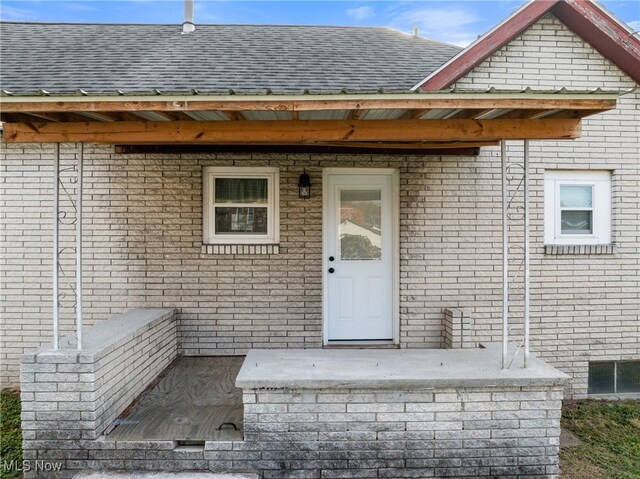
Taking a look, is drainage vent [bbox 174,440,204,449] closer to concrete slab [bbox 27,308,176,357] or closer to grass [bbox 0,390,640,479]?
concrete slab [bbox 27,308,176,357]

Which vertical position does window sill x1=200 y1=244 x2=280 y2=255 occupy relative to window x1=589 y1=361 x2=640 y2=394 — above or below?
above

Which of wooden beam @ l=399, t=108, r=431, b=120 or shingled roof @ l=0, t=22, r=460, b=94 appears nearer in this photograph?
wooden beam @ l=399, t=108, r=431, b=120

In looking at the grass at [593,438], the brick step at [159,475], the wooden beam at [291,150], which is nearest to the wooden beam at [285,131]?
the wooden beam at [291,150]

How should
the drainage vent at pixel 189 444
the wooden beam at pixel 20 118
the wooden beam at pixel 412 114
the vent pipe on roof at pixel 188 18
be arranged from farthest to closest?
the vent pipe on roof at pixel 188 18
the wooden beam at pixel 412 114
the drainage vent at pixel 189 444
the wooden beam at pixel 20 118

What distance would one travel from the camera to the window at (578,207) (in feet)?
17.4

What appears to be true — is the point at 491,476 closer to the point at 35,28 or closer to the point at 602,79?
the point at 602,79

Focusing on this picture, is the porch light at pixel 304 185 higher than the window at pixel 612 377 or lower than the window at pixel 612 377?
higher

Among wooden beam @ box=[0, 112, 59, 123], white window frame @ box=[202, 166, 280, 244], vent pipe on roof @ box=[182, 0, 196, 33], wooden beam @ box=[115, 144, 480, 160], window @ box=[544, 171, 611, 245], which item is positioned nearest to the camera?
wooden beam @ box=[0, 112, 59, 123]

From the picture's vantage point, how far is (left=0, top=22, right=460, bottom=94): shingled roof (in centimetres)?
497

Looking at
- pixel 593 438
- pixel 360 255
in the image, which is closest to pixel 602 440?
pixel 593 438

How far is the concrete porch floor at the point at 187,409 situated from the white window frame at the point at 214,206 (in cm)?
154

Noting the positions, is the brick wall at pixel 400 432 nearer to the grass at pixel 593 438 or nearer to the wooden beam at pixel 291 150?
the grass at pixel 593 438

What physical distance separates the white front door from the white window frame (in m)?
0.67

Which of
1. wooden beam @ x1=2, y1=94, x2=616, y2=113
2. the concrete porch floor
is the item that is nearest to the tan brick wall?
the concrete porch floor
